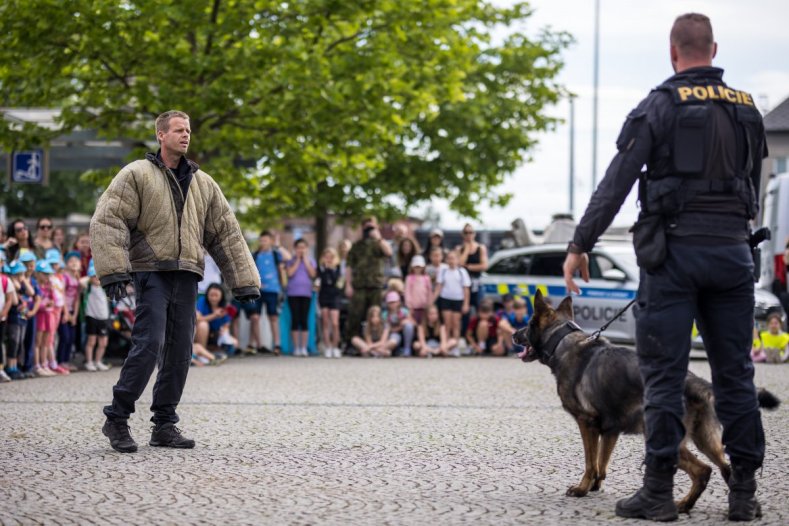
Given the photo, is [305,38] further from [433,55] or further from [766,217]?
[766,217]

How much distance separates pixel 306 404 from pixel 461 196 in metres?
19.6

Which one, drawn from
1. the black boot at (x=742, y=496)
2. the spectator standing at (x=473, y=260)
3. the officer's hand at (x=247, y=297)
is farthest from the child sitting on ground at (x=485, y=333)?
the black boot at (x=742, y=496)

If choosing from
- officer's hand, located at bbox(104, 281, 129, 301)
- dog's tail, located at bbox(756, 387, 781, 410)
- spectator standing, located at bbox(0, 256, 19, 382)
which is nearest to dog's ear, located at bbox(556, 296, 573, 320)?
dog's tail, located at bbox(756, 387, 781, 410)

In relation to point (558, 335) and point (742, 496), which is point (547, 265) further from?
point (742, 496)

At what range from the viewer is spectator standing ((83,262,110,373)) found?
14.9 m

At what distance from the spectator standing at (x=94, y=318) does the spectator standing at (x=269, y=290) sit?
10.8 feet

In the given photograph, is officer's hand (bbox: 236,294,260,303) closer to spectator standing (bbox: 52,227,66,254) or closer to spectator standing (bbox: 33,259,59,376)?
spectator standing (bbox: 33,259,59,376)

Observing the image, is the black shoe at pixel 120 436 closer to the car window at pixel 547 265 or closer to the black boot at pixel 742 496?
the black boot at pixel 742 496

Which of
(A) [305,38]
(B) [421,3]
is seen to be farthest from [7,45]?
(B) [421,3]

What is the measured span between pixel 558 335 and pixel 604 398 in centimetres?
56

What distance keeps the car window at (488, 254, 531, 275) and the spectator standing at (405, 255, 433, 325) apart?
5.95 feet

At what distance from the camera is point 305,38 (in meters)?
19.0

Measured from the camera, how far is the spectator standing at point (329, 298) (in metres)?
18.4

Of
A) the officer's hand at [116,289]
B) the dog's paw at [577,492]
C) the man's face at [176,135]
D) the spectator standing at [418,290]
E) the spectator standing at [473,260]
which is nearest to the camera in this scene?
the dog's paw at [577,492]
